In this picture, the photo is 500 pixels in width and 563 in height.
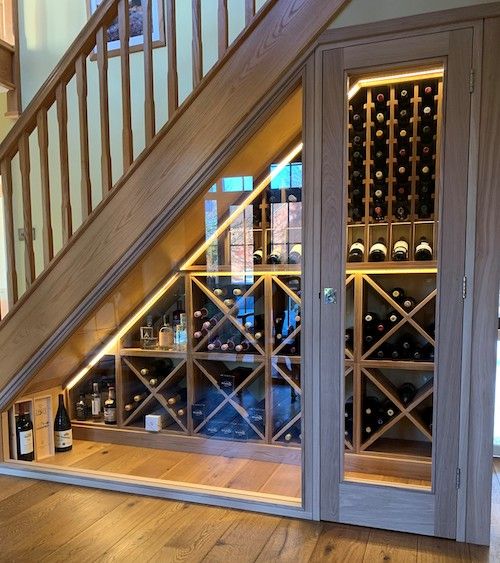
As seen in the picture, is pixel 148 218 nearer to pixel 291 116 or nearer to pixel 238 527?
pixel 291 116

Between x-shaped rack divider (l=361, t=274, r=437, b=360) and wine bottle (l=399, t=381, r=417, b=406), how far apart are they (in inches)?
8.8

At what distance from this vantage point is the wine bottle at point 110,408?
2920 millimetres

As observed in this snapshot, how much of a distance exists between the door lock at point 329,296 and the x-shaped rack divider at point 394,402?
56cm

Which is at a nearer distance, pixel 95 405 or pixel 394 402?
pixel 394 402

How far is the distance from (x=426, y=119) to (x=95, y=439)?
264 centimetres

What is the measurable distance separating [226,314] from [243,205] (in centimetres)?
65

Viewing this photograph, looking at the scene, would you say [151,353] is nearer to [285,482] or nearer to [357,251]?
[285,482]

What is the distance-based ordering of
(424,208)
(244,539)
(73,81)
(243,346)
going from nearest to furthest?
(244,539), (424,208), (243,346), (73,81)

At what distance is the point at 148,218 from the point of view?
2.00 metres

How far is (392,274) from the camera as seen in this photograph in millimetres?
2254

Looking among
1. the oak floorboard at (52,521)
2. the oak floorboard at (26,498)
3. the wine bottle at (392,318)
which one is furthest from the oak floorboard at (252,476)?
the wine bottle at (392,318)

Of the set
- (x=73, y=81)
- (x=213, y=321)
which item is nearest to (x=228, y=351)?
(x=213, y=321)

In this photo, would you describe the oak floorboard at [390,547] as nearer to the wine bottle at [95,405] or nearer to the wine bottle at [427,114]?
the wine bottle at [427,114]

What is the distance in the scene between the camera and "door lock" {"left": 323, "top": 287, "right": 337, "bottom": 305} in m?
1.85
